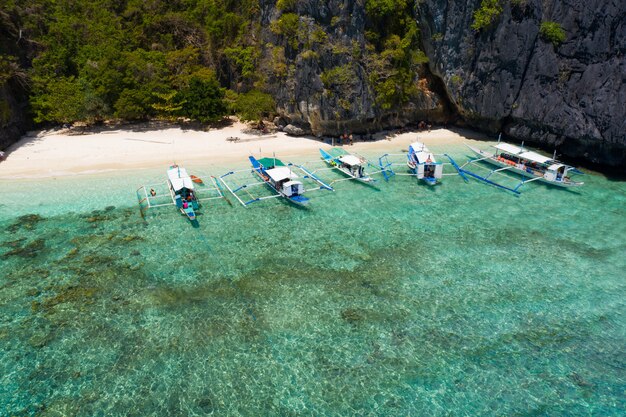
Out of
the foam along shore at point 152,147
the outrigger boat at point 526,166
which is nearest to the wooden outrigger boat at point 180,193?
the foam along shore at point 152,147

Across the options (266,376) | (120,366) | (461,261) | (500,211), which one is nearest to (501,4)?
(500,211)

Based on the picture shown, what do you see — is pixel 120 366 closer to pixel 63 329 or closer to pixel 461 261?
pixel 63 329

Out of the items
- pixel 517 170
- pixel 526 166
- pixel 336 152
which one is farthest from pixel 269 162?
pixel 526 166

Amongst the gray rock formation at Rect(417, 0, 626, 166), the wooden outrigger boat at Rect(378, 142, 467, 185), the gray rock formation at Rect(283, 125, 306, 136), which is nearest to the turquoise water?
the wooden outrigger boat at Rect(378, 142, 467, 185)

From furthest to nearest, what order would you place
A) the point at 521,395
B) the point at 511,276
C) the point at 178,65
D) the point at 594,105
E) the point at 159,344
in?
the point at 178,65
the point at 594,105
the point at 511,276
the point at 159,344
the point at 521,395

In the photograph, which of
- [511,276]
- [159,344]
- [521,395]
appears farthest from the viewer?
[511,276]

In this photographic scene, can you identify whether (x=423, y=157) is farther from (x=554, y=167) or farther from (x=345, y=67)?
(x=345, y=67)

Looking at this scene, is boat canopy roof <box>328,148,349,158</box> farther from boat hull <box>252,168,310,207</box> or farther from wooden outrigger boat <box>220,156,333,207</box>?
boat hull <box>252,168,310,207</box>
